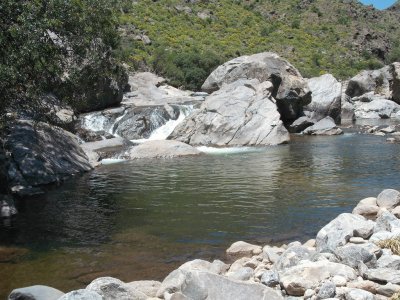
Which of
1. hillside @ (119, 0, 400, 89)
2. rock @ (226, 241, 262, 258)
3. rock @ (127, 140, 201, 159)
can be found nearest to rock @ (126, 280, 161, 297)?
rock @ (226, 241, 262, 258)

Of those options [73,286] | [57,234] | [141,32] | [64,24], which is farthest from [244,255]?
[141,32]

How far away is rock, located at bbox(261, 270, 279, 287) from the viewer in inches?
362

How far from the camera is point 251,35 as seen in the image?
8788 cm

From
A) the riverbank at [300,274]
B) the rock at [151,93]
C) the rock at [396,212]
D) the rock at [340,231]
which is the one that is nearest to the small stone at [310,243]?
the riverbank at [300,274]

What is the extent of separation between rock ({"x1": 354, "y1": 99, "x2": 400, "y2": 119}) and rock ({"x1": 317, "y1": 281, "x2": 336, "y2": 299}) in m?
46.1

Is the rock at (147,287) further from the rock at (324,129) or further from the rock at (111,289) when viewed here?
the rock at (324,129)

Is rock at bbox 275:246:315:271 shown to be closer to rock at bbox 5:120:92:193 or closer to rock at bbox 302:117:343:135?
rock at bbox 5:120:92:193

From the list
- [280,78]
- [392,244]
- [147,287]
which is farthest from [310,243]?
[280,78]

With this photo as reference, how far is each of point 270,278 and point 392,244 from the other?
103 inches

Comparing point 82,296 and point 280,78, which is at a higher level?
point 280,78

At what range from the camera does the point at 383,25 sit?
114 m

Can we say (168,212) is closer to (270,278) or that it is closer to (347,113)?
(270,278)

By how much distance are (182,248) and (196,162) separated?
45.1ft

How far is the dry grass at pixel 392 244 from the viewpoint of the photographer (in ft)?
32.2
